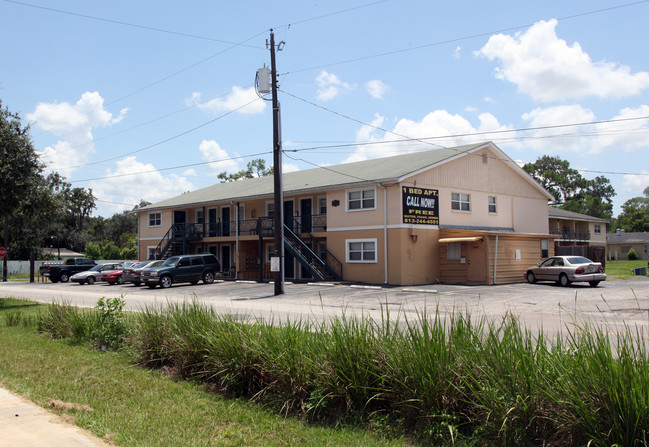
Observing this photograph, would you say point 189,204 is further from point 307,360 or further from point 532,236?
point 307,360

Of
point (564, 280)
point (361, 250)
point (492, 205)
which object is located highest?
point (492, 205)

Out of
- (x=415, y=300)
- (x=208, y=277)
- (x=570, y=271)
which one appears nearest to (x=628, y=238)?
(x=570, y=271)

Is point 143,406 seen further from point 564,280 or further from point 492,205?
point 492,205

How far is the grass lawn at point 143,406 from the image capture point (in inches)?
197

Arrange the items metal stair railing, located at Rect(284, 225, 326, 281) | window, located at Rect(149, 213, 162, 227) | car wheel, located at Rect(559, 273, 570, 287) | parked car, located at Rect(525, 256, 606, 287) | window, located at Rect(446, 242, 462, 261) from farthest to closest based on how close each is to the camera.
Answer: window, located at Rect(149, 213, 162, 227)
metal stair railing, located at Rect(284, 225, 326, 281)
window, located at Rect(446, 242, 462, 261)
car wheel, located at Rect(559, 273, 570, 287)
parked car, located at Rect(525, 256, 606, 287)

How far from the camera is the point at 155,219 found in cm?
4472

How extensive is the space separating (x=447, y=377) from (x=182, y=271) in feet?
89.5

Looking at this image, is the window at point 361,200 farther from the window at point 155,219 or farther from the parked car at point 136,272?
the window at point 155,219

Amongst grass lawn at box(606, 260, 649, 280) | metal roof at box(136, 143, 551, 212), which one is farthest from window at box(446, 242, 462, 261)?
grass lawn at box(606, 260, 649, 280)

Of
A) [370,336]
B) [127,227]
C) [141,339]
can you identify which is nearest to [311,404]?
[370,336]

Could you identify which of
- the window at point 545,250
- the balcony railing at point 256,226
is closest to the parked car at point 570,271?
the window at point 545,250

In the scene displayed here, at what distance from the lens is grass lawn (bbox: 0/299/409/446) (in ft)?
16.4

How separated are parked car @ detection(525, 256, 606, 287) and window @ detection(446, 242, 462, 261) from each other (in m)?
3.73

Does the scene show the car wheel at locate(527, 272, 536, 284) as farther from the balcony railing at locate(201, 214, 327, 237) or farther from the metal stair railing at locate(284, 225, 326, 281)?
the balcony railing at locate(201, 214, 327, 237)
